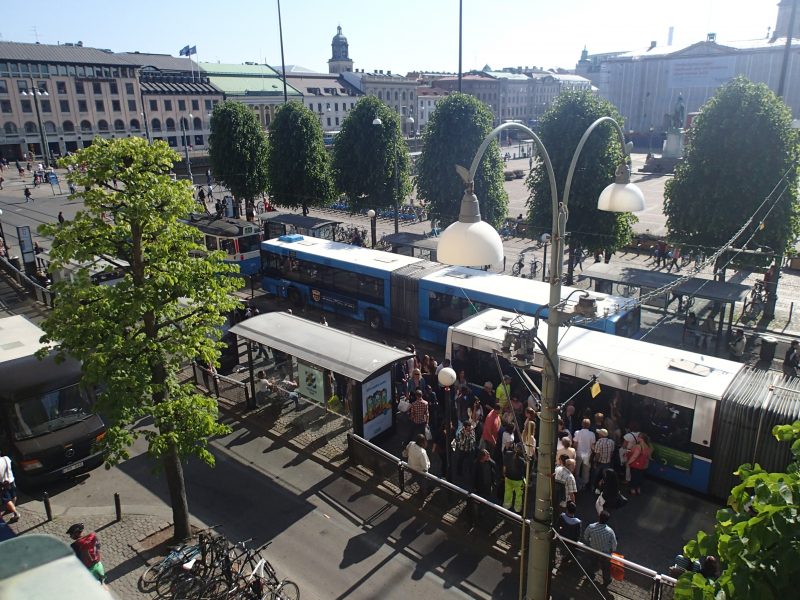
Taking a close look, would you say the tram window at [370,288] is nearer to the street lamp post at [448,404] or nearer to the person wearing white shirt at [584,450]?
the street lamp post at [448,404]

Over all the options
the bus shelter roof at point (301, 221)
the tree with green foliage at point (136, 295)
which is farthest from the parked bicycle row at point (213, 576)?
the bus shelter roof at point (301, 221)

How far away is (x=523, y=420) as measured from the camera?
51.0ft

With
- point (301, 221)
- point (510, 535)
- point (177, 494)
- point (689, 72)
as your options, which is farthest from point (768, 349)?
point (689, 72)

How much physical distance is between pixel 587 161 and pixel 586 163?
9 cm

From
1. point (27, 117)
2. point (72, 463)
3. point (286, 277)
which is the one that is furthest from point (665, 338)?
point (27, 117)

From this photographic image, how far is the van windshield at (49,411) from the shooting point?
13.8 m

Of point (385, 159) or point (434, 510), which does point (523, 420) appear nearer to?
point (434, 510)

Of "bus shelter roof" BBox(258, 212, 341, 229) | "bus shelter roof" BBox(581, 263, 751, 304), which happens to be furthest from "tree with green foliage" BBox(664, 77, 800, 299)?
"bus shelter roof" BBox(258, 212, 341, 229)

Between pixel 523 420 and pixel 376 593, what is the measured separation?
6339 millimetres

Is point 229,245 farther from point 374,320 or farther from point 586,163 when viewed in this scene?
point 586,163

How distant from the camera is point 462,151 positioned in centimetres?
3173

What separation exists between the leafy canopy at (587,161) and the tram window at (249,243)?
51.6ft

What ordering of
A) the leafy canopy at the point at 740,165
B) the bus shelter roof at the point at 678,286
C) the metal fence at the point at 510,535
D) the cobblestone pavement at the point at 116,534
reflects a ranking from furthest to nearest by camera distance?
1. the leafy canopy at the point at 740,165
2. the bus shelter roof at the point at 678,286
3. the cobblestone pavement at the point at 116,534
4. the metal fence at the point at 510,535

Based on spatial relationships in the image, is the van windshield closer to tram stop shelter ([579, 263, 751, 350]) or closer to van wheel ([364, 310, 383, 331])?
van wheel ([364, 310, 383, 331])
